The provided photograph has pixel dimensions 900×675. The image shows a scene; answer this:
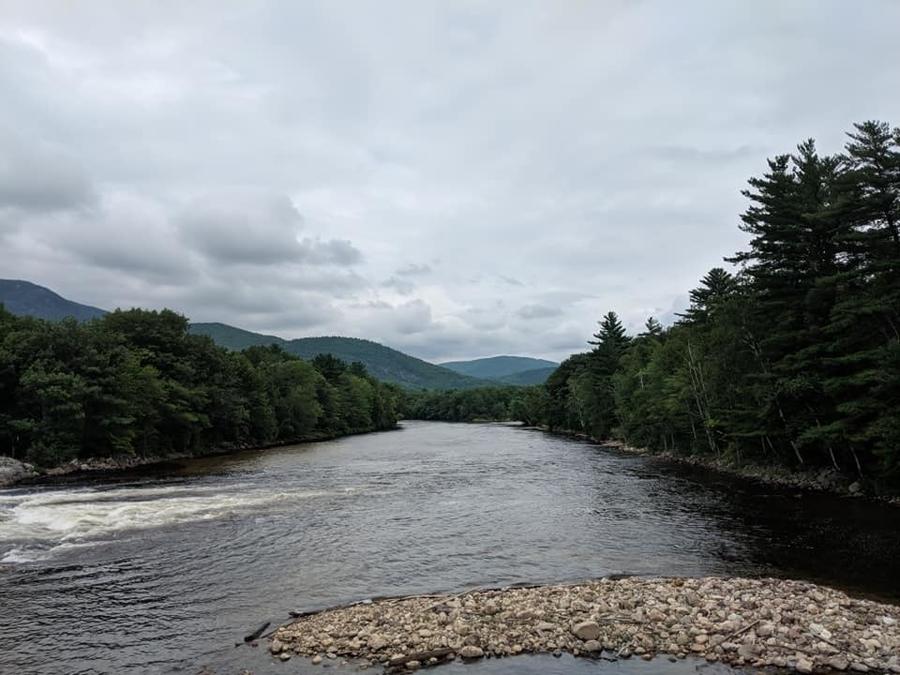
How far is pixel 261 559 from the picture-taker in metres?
19.8

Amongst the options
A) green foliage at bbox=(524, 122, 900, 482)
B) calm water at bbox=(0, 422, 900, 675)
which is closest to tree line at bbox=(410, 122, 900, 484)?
green foliage at bbox=(524, 122, 900, 482)

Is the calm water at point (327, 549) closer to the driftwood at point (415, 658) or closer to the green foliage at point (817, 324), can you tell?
the driftwood at point (415, 658)

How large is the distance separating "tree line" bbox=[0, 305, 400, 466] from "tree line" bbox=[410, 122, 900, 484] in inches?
2151

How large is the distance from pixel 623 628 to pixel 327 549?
12197 millimetres

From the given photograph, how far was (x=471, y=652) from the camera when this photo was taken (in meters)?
11.6

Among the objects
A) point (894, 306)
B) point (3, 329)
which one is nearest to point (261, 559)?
point (894, 306)

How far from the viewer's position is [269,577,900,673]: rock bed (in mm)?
11305

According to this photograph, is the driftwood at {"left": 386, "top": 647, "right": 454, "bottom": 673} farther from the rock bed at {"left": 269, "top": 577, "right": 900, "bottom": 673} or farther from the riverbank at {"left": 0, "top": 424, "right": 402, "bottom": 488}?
the riverbank at {"left": 0, "top": 424, "right": 402, "bottom": 488}

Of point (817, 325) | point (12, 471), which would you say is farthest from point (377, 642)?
point (12, 471)

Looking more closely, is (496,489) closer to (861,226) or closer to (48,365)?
(861,226)

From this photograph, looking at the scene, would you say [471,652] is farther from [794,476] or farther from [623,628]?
[794,476]

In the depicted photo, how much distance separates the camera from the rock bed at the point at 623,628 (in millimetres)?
11305

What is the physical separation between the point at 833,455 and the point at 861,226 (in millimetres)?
14189

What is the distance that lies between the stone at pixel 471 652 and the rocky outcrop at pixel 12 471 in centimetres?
4449
